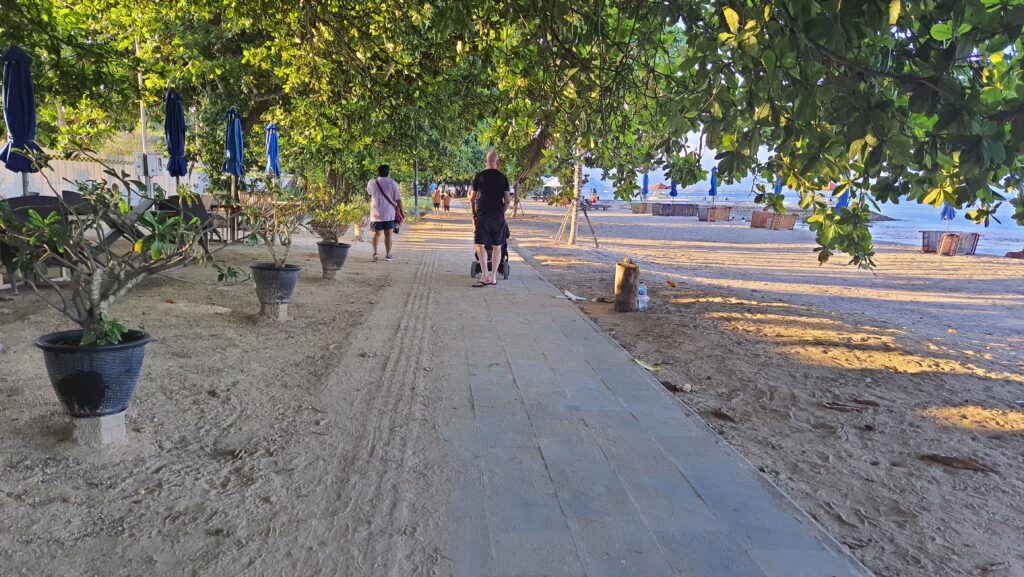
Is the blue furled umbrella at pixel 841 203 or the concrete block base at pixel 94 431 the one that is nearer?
the concrete block base at pixel 94 431

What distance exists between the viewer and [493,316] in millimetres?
7000

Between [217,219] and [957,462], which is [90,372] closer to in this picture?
[957,462]

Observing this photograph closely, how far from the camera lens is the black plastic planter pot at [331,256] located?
8.71 metres

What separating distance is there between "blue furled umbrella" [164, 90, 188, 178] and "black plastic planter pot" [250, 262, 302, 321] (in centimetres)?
395

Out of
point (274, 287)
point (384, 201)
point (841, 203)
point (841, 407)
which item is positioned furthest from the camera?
point (384, 201)

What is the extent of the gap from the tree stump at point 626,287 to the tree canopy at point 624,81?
1.57 metres

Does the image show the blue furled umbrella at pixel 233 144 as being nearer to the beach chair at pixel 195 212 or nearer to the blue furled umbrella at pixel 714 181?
the beach chair at pixel 195 212

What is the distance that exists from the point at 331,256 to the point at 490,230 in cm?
233

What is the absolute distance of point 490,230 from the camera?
834 cm

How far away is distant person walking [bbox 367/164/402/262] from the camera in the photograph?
10227 mm

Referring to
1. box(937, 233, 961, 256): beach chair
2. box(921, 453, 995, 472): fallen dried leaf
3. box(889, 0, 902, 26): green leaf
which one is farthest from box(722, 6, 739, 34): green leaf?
box(937, 233, 961, 256): beach chair

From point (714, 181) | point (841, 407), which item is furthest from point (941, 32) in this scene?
point (714, 181)

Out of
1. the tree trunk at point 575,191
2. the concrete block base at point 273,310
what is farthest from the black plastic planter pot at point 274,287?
the tree trunk at point 575,191

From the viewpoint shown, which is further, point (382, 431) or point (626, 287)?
point (626, 287)
